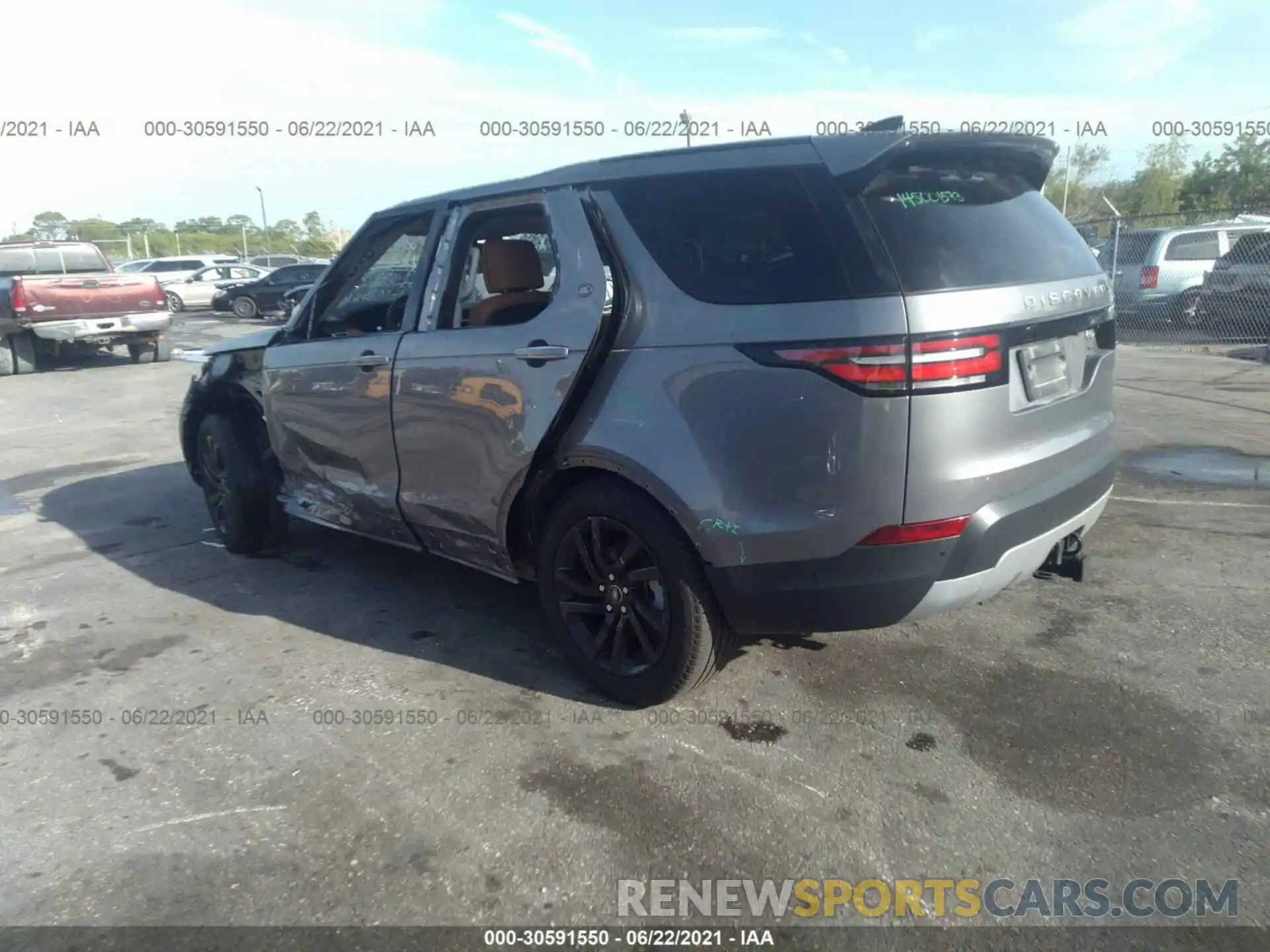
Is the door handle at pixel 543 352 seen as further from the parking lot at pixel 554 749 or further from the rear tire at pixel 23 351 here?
the rear tire at pixel 23 351

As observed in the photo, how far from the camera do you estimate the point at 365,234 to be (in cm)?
462

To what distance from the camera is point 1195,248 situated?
50.0 ft

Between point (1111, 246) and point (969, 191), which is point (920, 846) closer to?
point (969, 191)

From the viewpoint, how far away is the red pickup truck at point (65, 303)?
14078 mm

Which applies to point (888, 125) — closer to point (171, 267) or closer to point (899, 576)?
point (899, 576)

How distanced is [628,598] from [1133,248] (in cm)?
1512

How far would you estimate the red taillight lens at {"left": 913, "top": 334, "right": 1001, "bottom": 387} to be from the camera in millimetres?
2736

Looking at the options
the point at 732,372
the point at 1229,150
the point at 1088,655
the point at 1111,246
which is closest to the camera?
the point at 732,372

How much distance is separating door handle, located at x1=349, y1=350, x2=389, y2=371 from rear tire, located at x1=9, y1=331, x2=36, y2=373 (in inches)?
511

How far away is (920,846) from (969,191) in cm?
204

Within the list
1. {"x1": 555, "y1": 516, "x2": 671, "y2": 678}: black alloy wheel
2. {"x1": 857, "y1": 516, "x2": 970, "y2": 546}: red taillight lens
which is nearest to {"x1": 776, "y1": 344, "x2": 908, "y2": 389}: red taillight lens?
{"x1": 857, "y1": 516, "x2": 970, "y2": 546}: red taillight lens

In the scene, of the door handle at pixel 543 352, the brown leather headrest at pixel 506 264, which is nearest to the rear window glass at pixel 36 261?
the brown leather headrest at pixel 506 264

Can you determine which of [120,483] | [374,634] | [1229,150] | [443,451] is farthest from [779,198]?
[1229,150]

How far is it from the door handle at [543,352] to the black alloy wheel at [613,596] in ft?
1.92
